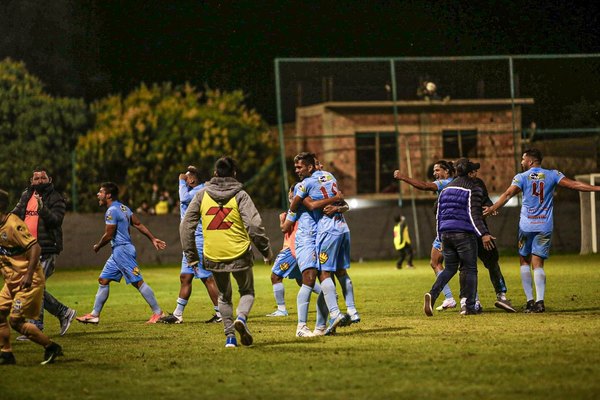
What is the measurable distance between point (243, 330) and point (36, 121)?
58.2 metres

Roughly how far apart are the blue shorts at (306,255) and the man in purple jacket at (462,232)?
258 cm

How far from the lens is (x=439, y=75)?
40.3 m

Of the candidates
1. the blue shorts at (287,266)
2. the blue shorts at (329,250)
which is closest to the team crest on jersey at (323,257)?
the blue shorts at (329,250)

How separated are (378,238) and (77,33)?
41245mm

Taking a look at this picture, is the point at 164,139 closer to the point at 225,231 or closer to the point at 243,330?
the point at 225,231

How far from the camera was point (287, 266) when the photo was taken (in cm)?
1703

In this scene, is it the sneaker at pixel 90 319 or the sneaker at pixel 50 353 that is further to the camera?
the sneaker at pixel 90 319

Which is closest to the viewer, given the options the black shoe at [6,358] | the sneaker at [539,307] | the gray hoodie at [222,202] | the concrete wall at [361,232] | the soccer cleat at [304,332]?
the black shoe at [6,358]

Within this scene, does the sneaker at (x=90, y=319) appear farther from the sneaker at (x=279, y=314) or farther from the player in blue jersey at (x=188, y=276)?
the sneaker at (x=279, y=314)

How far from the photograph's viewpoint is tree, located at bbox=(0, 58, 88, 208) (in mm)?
66250

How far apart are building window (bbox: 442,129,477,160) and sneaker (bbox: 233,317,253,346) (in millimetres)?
26883

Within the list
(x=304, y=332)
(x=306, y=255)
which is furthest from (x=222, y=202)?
(x=304, y=332)

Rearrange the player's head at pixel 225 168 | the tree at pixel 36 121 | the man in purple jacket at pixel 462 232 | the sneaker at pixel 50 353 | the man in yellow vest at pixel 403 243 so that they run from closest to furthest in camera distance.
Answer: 1. the sneaker at pixel 50 353
2. the player's head at pixel 225 168
3. the man in purple jacket at pixel 462 232
4. the man in yellow vest at pixel 403 243
5. the tree at pixel 36 121

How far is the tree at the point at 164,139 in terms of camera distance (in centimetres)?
5903
